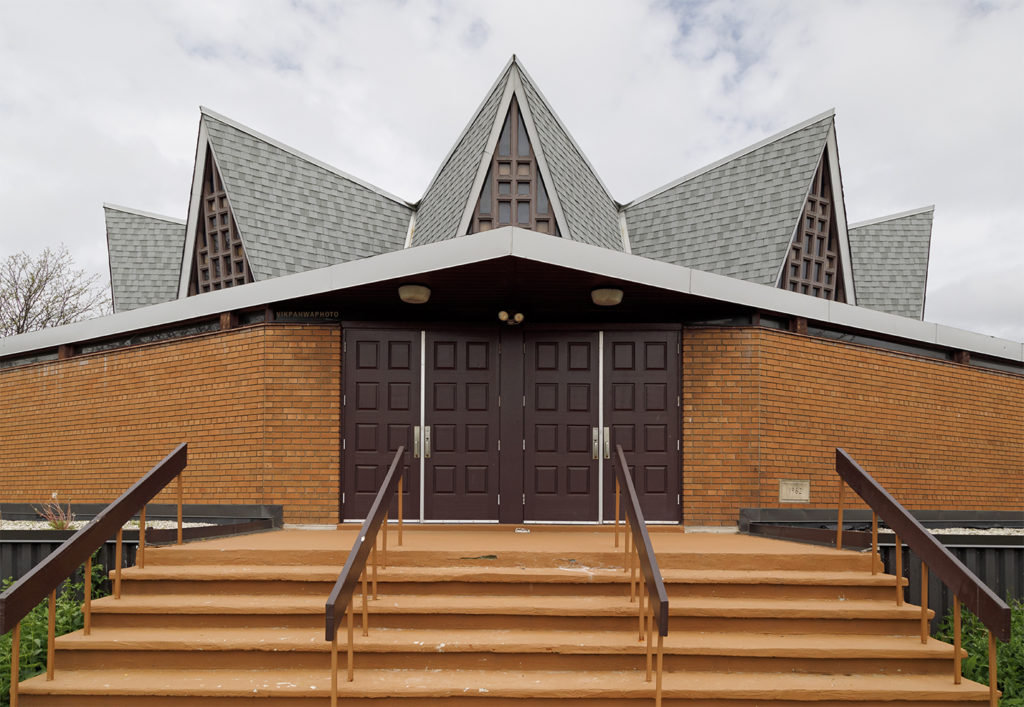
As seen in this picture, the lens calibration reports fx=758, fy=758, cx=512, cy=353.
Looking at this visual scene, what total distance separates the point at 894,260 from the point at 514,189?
9.85 meters

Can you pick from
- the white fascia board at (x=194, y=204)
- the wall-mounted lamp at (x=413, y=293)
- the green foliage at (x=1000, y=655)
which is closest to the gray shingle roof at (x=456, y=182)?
the white fascia board at (x=194, y=204)

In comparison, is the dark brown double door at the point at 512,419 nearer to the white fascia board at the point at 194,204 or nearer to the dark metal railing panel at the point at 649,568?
the dark metal railing panel at the point at 649,568

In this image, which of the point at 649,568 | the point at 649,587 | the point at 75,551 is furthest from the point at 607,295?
the point at 75,551

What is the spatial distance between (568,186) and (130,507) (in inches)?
360

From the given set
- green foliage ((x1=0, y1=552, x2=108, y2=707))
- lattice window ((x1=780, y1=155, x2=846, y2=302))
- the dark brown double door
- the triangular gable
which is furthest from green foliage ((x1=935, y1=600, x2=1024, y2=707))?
the triangular gable

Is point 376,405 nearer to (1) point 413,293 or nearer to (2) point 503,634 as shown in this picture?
(1) point 413,293

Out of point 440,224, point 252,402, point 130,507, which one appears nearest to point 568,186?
point 440,224

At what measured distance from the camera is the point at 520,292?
7.97m

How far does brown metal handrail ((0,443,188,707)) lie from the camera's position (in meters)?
4.32

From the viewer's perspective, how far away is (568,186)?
507 inches

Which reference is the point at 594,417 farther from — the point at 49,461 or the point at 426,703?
the point at 49,461

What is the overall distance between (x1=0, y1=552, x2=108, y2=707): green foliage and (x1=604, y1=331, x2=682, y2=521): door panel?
516cm

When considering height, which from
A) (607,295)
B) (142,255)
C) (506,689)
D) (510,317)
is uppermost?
(142,255)

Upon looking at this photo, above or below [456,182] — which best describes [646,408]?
below
